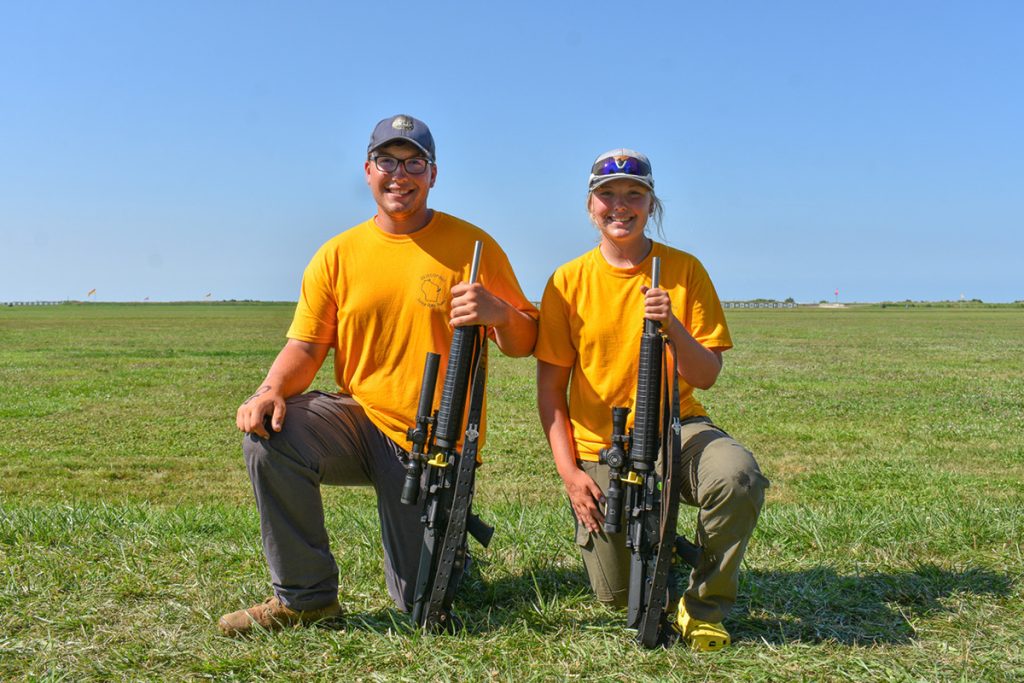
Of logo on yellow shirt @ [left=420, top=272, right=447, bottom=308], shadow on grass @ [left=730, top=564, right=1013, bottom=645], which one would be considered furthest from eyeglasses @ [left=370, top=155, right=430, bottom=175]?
shadow on grass @ [left=730, top=564, right=1013, bottom=645]

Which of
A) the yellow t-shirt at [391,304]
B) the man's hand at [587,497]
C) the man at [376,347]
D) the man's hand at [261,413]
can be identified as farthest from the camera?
the yellow t-shirt at [391,304]

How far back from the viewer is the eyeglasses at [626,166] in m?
3.92

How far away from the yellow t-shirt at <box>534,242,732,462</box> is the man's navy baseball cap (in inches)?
34.5

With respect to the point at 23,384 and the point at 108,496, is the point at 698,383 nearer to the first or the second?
the point at 108,496

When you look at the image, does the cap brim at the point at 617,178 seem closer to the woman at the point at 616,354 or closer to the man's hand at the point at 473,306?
the woman at the point at 616,354

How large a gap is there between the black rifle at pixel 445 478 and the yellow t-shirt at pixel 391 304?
202 mm

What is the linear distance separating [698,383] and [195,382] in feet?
48.3

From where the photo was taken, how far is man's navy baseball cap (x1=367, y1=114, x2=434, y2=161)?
13.2 ft

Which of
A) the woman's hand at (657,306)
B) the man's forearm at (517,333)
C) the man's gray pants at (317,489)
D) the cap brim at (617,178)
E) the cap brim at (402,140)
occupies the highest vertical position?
the cap brim at (402,140)

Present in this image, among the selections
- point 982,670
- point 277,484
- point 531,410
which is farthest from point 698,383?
point 531,410

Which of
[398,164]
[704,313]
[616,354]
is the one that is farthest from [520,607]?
[398,164]

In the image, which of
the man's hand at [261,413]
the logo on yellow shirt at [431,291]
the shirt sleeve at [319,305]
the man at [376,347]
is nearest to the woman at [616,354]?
the man at [376,347]

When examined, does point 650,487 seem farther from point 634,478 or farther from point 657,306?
point 657,306

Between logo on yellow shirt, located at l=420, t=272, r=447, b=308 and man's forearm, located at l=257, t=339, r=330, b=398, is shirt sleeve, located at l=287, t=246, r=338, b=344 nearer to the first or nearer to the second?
man's forearm, located at l=257, t=339, r=330, b=398
